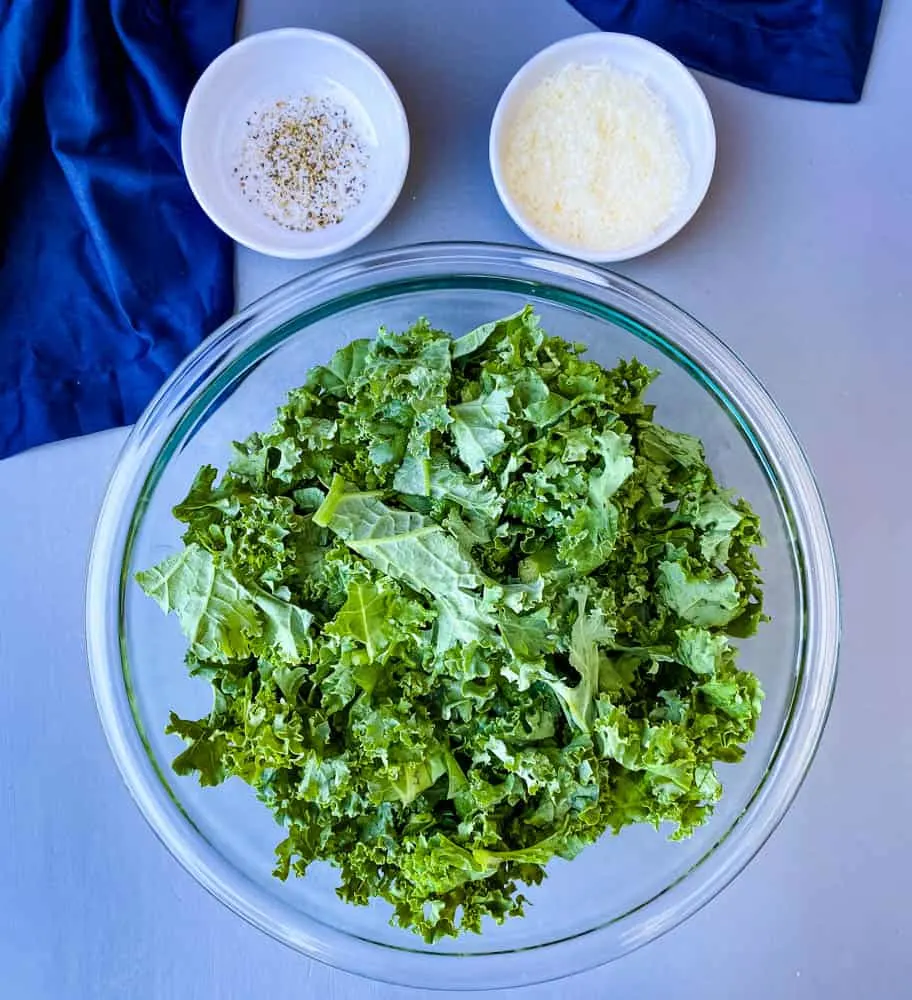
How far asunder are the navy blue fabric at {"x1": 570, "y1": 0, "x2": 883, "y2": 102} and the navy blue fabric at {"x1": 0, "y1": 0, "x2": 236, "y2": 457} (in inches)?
27.2

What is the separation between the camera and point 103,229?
161cm

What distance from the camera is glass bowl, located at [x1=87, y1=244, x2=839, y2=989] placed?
56.7 inches

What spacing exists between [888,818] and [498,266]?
112cm

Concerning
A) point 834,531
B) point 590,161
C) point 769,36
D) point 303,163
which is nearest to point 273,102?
point 303,163

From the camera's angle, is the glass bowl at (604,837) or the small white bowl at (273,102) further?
the small white bowl at (273,102)

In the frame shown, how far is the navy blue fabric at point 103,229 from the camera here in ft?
5.27

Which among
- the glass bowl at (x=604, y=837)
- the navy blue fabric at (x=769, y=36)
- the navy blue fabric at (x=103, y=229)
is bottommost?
the glass bowl at (x=604, y=837)

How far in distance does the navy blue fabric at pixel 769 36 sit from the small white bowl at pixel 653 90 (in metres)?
0.07

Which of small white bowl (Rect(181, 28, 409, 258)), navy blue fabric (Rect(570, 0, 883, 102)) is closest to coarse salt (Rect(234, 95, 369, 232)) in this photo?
small white bowl (Rect(181, 28, 409, 258))

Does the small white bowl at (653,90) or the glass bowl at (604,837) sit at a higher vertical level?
the small white bowl at (653,90)

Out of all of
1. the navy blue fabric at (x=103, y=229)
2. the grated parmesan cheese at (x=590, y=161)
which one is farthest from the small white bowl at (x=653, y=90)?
the navy blue fabric at (x=103, y=229)

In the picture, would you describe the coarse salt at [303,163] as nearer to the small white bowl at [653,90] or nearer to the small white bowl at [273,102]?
the small white bowl at [273,102]

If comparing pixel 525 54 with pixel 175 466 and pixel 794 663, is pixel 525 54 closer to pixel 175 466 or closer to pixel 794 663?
pixel 175 466

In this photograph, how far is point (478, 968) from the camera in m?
1.46
